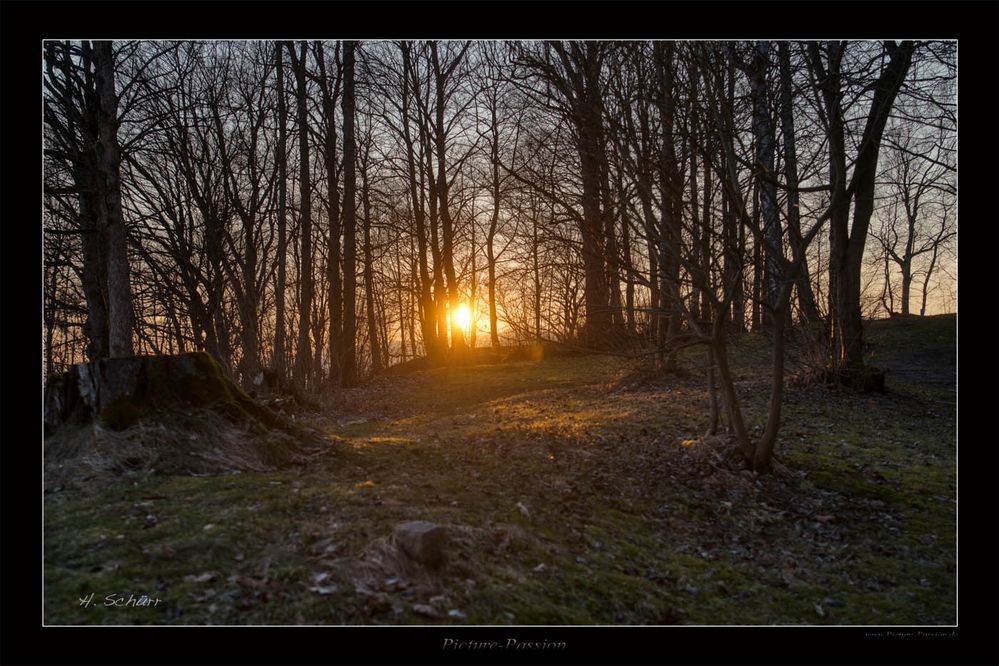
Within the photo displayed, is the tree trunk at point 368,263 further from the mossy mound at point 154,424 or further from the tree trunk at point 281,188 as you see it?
the mossy mound at point 154,424

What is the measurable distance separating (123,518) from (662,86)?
18.7 ft

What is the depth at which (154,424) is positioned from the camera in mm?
5152

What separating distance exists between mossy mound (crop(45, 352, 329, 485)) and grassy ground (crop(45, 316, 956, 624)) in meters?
0.32

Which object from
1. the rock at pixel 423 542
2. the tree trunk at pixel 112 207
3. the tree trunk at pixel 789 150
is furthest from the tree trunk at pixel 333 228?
the rock at pixel 423 542

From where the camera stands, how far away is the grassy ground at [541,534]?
3.22 meters

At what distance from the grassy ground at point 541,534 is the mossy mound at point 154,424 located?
0.32 metres

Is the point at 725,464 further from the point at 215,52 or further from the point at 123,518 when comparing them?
the point at 215,52

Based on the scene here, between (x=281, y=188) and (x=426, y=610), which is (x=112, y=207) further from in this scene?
(x=426, y=610)

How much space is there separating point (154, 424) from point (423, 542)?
3104 mm
